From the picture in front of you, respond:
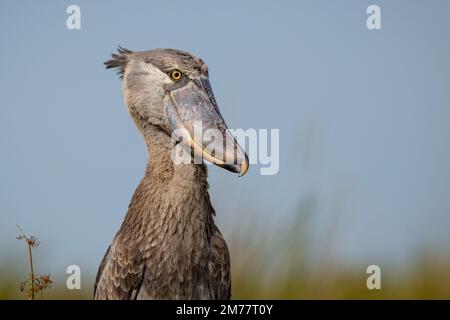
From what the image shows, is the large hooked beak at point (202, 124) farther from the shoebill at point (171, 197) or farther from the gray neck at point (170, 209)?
the gray neck at point (170, 209)

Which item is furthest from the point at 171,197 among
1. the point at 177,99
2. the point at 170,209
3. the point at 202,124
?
the point at 177,99

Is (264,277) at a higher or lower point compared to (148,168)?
lower

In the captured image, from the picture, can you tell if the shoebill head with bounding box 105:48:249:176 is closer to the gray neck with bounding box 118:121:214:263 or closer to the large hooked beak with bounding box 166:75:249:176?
the large hooked beak with bounding box 166:75:249:176

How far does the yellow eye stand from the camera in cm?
631

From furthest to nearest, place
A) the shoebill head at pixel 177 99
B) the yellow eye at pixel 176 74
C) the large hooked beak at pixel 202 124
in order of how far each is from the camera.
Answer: the yellow eye at pixel 176 74, the shoebill head at pixel 177 99, the large hooked beak at pixel 202 124

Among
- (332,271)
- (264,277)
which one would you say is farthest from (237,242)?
(332,271)

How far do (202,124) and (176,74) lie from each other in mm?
310

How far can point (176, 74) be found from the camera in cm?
631

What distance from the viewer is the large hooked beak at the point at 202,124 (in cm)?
601

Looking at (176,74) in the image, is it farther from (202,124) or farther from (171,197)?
(171,197)

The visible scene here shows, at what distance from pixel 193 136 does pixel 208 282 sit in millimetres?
734

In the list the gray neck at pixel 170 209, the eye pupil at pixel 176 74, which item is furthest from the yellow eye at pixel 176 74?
the gray neck at pixel 170 209
